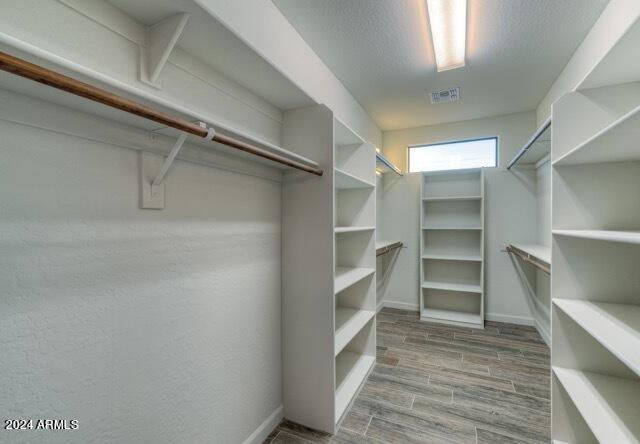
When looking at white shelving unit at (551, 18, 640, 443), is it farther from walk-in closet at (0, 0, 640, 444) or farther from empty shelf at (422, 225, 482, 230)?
empty shelf at (422, 225, 482, 230)

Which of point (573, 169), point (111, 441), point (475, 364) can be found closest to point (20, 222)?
point (111, 441)

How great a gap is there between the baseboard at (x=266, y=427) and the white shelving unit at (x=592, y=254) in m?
1.60

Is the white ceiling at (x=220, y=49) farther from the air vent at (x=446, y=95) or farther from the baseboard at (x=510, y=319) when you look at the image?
the baseboard at (x=510, y=319)

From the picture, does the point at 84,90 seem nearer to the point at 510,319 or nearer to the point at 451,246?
the point at 451,246

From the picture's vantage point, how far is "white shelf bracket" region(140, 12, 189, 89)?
1.04 meters

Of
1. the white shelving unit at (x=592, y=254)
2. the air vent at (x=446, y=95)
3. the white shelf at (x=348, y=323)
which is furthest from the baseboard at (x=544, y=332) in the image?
the air vent at (x=446, y=95)

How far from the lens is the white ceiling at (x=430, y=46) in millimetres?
1772

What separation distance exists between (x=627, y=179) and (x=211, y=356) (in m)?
2.27

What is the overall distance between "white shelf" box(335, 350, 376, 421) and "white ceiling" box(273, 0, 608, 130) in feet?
8.47

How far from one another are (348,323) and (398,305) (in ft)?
6.94

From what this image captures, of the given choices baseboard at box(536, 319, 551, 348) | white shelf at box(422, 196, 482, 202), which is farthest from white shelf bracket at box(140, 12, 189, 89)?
baseboard at box(536, 319, 551, 348)

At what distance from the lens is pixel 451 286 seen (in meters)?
3.55

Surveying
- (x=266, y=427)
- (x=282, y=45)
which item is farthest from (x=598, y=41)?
(x=266, y=427)

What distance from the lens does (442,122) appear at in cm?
384
